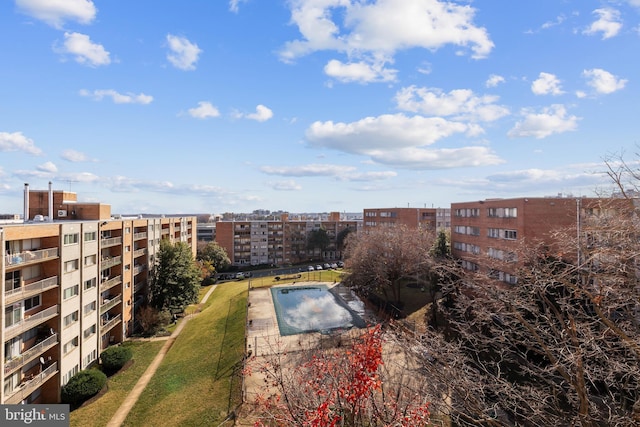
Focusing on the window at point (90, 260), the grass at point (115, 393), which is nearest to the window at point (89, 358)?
the grass at point (115, 393)

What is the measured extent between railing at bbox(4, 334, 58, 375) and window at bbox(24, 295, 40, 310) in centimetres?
235

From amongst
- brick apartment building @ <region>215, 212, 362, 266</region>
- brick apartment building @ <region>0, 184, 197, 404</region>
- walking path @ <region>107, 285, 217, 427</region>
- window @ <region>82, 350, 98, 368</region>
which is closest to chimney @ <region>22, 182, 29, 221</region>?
brick apartment building @ <region>0, 184, 197, 404</region>

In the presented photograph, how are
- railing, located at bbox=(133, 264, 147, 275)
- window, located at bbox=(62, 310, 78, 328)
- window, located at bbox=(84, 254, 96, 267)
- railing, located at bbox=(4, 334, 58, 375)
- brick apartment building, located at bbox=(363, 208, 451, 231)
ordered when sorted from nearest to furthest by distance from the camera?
railing, located at bbox=(4, 334, 58, 375) → window, located at bbox=(62, 310, 78, 328) → window, located at bbox=(84, 254, 96, 267) → railing, located at bbox=(133, 264, 147, 275) → brick apartment building, located at bbox=(363, 208, 451, 231)

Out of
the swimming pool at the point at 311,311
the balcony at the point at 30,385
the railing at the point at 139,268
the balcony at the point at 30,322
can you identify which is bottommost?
the swimming pool at the point at 311,311

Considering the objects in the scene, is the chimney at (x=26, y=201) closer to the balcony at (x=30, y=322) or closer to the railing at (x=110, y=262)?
the railing at (x=110, y=262)

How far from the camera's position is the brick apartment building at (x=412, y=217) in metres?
62.2

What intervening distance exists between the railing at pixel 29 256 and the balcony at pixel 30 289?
1476 mm

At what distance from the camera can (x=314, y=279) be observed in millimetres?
54344

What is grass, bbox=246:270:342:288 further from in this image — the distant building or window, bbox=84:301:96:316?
window, bbox=84:301:96:316

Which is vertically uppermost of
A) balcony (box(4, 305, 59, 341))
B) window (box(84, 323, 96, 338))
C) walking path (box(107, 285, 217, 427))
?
balcony (box(4, 305, 59, 341))

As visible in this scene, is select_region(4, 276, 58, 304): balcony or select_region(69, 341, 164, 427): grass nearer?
select_region(4, 276, 58, 304): balcony

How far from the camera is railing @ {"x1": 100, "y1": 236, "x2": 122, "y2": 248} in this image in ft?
96.4

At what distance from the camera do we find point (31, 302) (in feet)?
70.2

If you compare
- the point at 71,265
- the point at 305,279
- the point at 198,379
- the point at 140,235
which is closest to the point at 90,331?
the point at 71,265
